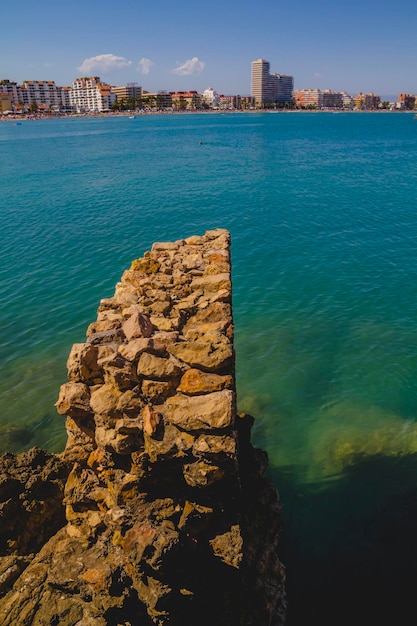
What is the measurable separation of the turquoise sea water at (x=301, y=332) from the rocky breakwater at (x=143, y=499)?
→ 5.35 meters

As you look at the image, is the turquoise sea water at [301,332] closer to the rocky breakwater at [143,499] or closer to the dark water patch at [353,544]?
the dark water patch at [353,544]

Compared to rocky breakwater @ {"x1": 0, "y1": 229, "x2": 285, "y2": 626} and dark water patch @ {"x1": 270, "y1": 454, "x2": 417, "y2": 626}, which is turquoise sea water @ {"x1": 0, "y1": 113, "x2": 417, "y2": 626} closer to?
dark water patch @ {"x1": 270, "y1": 454, "x2": 417, "y2": 626}

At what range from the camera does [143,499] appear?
8.14 meters

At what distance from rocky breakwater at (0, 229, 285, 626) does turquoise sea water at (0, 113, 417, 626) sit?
17.5 feet

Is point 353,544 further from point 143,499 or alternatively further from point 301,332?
point 301,332

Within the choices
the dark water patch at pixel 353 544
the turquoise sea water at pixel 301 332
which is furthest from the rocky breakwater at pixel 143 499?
the turquoise sea water at pixel 301 332

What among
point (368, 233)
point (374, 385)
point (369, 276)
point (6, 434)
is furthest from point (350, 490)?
point (368, 233)

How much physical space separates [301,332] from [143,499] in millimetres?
19299

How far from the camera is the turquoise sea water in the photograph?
47.6ft

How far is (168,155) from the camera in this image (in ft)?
330

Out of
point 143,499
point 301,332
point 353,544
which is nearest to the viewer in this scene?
point 143,499

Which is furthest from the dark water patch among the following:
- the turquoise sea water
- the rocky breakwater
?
the rocky breakwater

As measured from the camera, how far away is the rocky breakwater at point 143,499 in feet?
24.5

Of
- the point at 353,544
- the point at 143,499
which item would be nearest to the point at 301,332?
the point at 353,544
